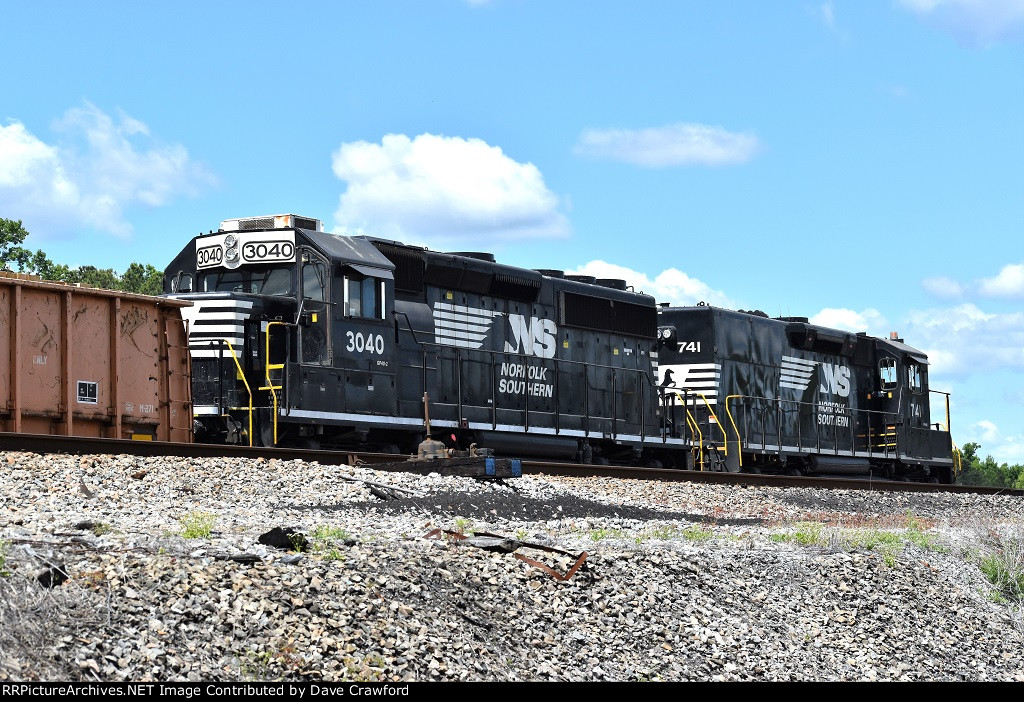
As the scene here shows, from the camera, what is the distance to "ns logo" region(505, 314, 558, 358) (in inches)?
824

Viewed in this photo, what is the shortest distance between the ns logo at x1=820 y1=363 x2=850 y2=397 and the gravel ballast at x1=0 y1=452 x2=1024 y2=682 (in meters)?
14.6

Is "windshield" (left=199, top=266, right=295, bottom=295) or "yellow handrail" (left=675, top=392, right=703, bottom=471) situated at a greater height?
"windshield" (left=199, top=266, right=295, bottom=295)

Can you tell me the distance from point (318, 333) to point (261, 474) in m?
4.10

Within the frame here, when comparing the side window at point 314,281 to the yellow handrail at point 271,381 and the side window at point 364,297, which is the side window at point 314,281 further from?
the yellow handrail at point 271,381

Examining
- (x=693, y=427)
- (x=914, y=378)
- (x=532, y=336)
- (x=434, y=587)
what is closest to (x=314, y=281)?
(x=532, y=336)

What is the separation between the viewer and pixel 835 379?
28.9 m

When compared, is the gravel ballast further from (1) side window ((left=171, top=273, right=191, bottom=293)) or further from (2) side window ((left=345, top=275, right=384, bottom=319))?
(1) side window ((left=171, top=273, right=191, bottom=293))

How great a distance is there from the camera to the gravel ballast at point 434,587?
6387 millimetres

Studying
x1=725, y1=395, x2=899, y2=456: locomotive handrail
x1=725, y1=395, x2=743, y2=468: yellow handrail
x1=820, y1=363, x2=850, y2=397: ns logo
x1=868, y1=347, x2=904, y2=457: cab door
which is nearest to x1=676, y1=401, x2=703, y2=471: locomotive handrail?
x1=725, y1=395, x2=743, y2=468: yellow handrail

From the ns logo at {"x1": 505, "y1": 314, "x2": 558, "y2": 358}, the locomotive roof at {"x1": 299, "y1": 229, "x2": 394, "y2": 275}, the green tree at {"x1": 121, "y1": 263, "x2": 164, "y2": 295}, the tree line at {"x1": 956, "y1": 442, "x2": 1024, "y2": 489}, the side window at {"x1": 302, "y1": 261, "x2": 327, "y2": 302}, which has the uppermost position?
the green tree at {"x1": 121, "y1": 263, "x2": 164, "y2": 295}

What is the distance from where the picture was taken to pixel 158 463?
1286cm

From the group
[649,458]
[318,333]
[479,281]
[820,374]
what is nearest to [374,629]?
[318,333]

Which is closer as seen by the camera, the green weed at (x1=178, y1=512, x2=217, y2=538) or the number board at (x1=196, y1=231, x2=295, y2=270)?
the green weed at (x1=178, y1=512, x2=217, y2=538)

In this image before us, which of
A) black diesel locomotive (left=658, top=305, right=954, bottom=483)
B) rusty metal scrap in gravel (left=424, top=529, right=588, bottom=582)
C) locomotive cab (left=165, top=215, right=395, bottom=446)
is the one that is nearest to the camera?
rusty metal scrap in gravel (left=424, top=529, right=588, bottom=582)
